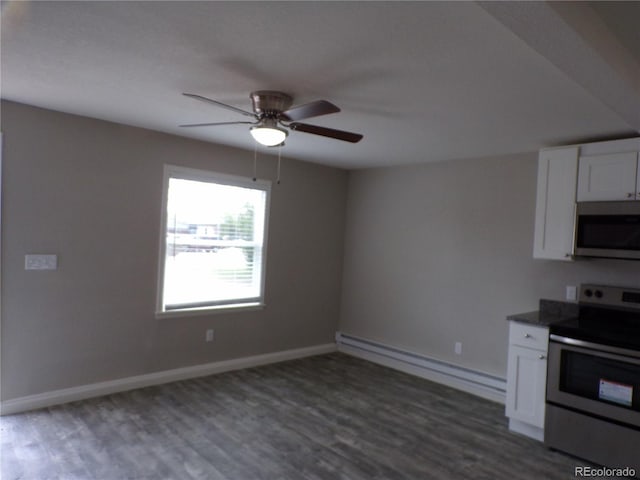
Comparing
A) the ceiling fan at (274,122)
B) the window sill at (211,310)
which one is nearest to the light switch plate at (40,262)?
the window sill at (211,310)

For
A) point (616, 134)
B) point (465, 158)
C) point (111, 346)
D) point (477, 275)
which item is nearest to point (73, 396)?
point (111, 346)

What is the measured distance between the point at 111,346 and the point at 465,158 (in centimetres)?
386

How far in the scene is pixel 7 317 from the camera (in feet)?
10.7

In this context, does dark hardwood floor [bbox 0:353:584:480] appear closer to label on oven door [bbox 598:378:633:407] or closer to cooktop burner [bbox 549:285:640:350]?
label on oven door [bbox 598:378:633:407]

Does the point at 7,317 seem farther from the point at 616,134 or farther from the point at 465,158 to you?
the point at 616,134

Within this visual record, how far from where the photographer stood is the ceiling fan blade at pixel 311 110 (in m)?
2.17

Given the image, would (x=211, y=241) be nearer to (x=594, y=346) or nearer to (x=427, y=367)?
(x=427, y=367)

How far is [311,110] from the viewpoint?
2.28 m

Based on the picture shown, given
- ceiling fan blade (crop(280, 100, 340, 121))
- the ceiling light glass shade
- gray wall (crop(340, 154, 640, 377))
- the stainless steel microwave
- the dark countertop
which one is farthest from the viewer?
gray wall (crop(340, 154, 640, 377))

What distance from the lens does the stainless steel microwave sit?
122 inches

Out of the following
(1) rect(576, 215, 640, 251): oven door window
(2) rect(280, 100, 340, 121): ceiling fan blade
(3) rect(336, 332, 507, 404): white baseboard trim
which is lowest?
(3) rect(336, 332, 507, 404): white baseboard trim

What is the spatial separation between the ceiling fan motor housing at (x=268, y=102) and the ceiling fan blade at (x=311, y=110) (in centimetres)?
13

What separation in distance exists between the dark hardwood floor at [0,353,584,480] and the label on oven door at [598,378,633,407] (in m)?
0.53

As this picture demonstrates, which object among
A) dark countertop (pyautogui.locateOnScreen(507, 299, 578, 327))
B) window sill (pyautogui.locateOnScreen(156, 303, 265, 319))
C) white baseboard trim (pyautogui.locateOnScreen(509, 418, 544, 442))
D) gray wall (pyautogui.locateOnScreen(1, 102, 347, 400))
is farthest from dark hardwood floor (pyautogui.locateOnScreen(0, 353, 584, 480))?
dark countertop (pyautogui.locateOnScreen(507, 299, 578, 327))
